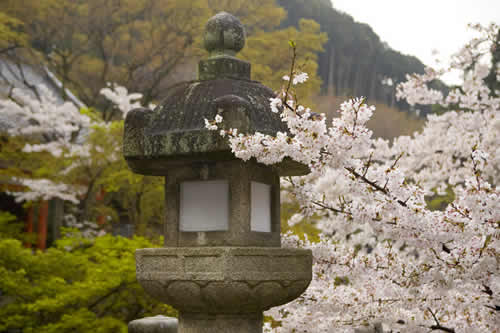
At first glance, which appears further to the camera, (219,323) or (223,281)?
(219,323)

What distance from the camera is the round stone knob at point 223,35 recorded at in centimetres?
396

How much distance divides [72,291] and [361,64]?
32967 millimetres

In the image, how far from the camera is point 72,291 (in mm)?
6539

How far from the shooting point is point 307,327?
4484 mm

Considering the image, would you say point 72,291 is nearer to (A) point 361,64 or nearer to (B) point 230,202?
(B) point 230,202

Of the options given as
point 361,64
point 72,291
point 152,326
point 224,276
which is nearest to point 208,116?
point 224,276

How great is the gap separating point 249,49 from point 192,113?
11.4 m

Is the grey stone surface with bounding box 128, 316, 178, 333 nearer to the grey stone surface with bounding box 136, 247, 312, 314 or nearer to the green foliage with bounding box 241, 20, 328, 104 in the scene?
the grey stone surface with bounding box 136, 247, 312, 314

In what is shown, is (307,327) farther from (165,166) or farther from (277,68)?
(277,68)

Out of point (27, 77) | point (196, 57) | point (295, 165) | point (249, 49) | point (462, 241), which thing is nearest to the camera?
point (462, 241)

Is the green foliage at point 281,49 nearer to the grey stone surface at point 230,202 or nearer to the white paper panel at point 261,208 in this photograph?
the white paper panel at point 261,208

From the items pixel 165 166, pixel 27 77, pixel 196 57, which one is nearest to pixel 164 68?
pixel 196 57

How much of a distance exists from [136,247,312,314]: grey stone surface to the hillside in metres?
30.5

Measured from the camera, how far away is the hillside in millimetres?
34594
